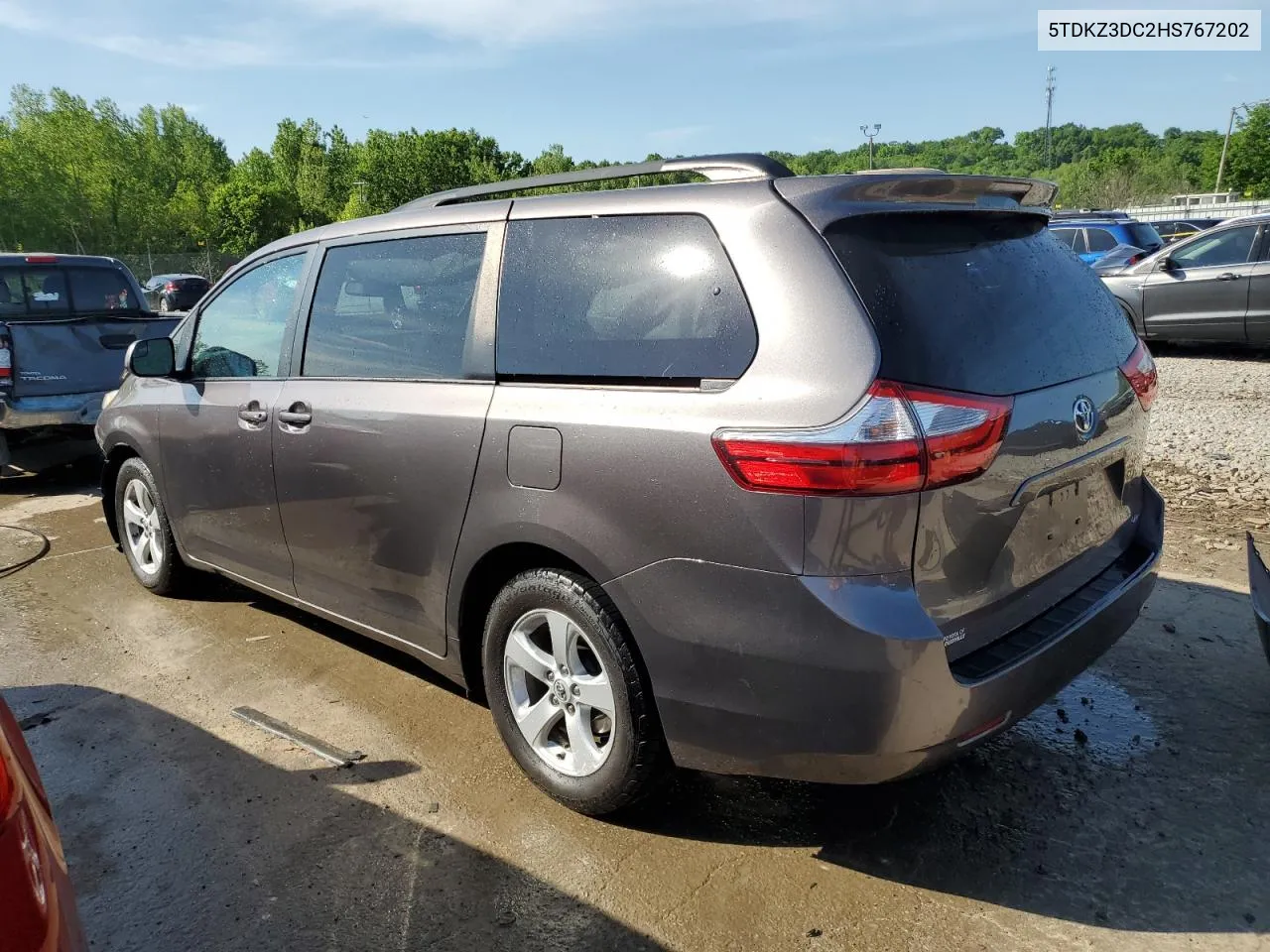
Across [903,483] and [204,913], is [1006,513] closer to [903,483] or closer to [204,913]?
[903,483]

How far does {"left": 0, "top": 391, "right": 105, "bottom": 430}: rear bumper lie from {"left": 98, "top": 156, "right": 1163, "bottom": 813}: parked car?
15.8 feet

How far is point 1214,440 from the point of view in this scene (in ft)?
22.8

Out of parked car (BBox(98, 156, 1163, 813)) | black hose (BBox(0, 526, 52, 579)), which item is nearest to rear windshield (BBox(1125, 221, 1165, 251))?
parked car (BBox(98, 156, 1163, 813))

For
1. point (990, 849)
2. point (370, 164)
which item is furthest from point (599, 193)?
point (370, 164)

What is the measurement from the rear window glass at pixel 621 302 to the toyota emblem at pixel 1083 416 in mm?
947

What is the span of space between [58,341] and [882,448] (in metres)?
7.31

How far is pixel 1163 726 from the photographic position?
129 inches

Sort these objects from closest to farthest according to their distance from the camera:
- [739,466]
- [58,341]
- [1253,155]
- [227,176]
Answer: [739,466]
[58,341]
[1253,155]
[227,176]

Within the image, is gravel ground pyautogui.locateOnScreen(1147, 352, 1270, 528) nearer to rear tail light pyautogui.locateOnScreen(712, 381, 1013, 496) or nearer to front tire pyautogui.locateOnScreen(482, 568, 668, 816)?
rear tail light pyautogui.locateOnScreen(712, 381, 1013, 496)

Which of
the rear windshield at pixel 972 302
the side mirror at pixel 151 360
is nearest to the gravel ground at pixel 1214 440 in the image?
the rear windshield at pixel 972 302

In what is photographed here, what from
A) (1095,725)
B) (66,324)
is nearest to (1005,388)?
(1095,725)

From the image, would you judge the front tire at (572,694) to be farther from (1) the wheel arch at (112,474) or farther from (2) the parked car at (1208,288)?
(2) the parked car at (1208,288)

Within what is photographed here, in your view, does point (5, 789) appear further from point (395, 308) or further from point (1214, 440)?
point (1214, 440)

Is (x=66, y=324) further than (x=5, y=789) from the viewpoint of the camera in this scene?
Yes
